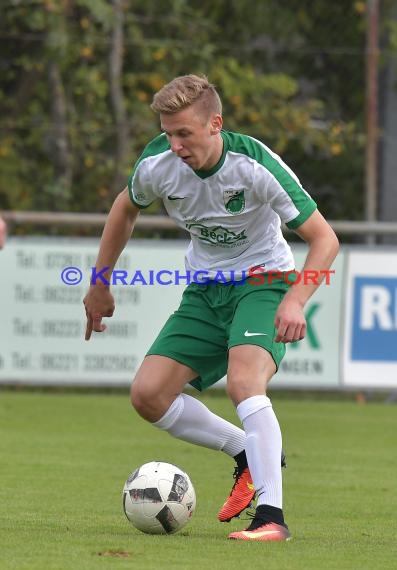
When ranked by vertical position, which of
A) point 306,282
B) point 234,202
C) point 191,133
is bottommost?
point 306,282

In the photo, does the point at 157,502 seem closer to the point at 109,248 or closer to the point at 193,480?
the point at 109,248

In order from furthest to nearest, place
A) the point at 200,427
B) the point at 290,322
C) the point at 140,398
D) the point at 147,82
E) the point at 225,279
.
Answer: the point at 147,82, the point at 200,427, the point at 225,279, the point at 140,398, the point at 290,322

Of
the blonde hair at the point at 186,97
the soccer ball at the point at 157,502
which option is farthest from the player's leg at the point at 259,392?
the blonde hair at the point at 186,97

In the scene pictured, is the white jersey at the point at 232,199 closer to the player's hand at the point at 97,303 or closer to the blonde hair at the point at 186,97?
the blonde hair at the point at 186,97

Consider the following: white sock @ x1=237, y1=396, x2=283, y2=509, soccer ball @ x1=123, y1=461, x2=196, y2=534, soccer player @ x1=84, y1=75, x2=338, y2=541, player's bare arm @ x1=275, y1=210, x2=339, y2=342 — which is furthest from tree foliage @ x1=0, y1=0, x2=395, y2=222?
white sock @ x1=237, y1=396, x2=283, y2=509

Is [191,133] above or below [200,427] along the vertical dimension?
above

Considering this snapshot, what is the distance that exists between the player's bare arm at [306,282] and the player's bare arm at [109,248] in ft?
2.75

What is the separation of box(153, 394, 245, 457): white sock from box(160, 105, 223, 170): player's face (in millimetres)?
1184

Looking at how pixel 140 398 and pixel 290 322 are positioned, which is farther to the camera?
pixel 140 398

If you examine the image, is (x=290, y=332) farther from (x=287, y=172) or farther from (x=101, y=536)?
(x=101, y=536)

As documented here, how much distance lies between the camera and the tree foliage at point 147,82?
1700cm

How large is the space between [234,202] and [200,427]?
1.09 meters

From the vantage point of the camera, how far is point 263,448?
5816 mm

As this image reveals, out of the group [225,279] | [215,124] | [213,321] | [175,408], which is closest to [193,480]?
[175,408]
